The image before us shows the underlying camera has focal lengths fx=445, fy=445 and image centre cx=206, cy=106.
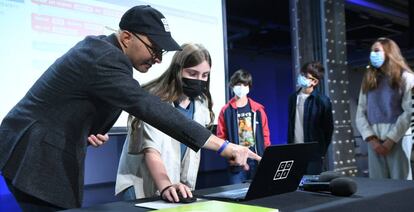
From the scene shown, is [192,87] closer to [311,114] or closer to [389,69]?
[389,69]

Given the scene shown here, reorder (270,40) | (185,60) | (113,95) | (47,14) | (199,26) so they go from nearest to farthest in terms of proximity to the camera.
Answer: (113,95), (185,60), (47,14), (199,26), (270,40)

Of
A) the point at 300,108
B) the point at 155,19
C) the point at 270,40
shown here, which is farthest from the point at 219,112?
the point at 270,40

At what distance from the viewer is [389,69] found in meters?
2.61

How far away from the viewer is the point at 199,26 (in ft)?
9.90

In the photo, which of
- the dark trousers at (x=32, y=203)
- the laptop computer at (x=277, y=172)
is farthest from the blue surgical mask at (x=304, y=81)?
the dark trousers at (x=32, y=203)

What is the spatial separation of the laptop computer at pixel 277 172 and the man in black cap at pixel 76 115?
0.10 m

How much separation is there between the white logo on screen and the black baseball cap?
41 cm

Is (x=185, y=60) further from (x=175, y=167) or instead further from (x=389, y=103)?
(x=389, y=103)

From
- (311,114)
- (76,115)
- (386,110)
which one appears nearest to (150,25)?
(76,115)

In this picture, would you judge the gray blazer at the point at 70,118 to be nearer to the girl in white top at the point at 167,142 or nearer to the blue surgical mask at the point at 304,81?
the girl in white top at the point at 167,142

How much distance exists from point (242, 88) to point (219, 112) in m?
0.24

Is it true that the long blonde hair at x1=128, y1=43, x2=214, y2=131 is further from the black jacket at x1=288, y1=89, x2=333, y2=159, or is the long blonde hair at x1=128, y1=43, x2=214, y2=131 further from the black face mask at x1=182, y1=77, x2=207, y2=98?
the black jacket at x1=288, y1=89, x2=333, y2=159

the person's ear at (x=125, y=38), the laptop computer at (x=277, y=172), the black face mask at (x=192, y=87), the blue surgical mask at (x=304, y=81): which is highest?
the person's ear at (x=125, y=38)

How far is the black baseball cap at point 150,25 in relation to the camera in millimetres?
1149
